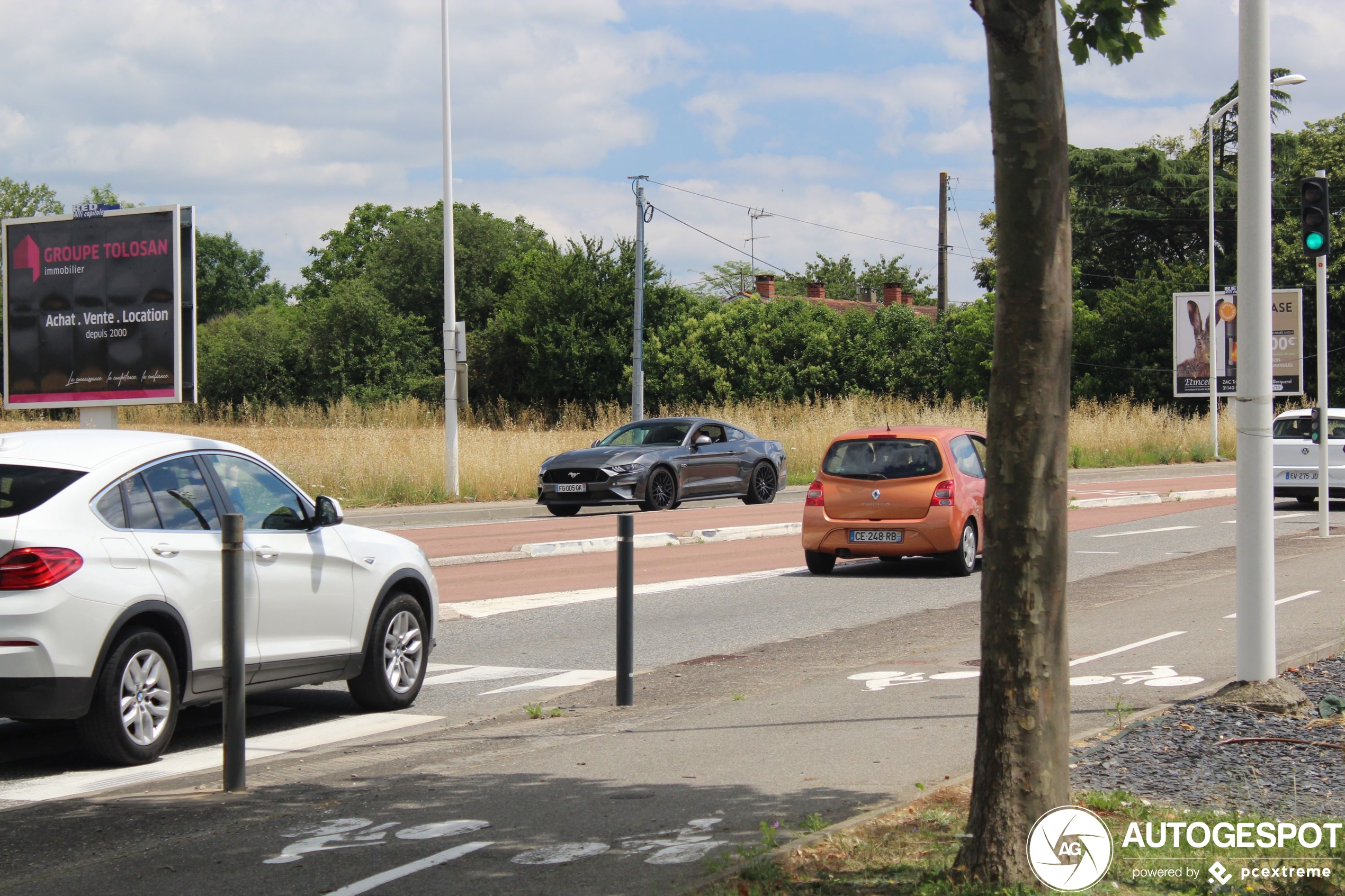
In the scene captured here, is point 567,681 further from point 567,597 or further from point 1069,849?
point 1069,849

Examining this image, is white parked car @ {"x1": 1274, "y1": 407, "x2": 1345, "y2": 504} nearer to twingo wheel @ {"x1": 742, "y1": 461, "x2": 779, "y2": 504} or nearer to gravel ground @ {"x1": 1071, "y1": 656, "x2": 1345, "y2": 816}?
twingo wheel @ {"x1": 742, "y1": 461, "x2": 779, "y2": 504}

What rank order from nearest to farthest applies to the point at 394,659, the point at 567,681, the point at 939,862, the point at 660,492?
the point at 939,862 < the point at 394,659 < the point at 567,681 < the point at 660,492

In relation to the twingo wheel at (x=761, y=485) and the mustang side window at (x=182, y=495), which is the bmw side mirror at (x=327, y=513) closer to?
the mustang side window at (x=182, y=495)

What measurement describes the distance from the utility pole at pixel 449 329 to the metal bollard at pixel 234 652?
21.2 m

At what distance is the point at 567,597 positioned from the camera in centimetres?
1365

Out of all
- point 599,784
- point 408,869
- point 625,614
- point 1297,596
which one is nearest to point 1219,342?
point 1297,596

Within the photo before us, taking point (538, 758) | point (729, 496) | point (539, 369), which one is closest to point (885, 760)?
point (538, 758)

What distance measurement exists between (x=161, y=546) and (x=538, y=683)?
310cm

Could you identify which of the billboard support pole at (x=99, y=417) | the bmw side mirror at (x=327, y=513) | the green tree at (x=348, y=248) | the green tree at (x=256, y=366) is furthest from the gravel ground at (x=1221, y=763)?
the green tree at (x=348, y=248)

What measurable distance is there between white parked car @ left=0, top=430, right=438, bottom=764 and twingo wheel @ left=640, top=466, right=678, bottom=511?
16120 mm

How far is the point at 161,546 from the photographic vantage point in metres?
6.87

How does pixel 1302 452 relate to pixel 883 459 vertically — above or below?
below

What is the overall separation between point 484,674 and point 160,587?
327 centimetres

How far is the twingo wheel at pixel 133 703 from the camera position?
645 centimetres
